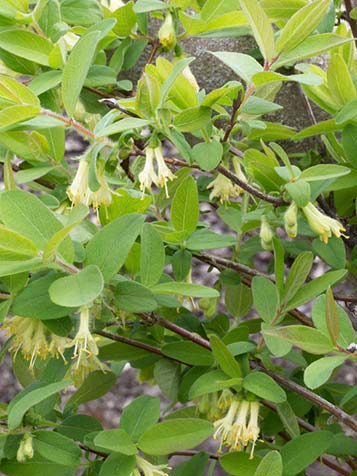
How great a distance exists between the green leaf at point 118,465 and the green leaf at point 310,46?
0.38m

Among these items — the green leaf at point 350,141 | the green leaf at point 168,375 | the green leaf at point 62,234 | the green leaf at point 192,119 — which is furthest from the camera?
the green leaf at point 168,375

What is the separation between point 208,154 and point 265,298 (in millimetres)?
178

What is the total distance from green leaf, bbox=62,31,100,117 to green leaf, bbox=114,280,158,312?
16 cm

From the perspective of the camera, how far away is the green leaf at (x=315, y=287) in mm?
734

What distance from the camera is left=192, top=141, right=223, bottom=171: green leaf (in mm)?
684

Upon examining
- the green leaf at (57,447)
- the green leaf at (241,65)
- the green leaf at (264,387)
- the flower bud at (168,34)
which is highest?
the green leaf at (241,65)

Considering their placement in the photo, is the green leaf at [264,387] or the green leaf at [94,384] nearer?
the green leaf at [264,387]

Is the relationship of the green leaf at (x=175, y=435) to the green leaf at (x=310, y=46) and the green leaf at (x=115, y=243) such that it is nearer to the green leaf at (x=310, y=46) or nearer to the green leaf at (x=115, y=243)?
the green leaf at (x=115, y=243)

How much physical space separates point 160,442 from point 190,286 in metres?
0.14

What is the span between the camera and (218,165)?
732 mm

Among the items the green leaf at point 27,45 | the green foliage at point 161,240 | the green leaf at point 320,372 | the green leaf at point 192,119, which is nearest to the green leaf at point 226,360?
the green foliage at point 161,240

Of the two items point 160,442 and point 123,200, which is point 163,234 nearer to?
point 123,200

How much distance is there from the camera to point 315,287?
752mm

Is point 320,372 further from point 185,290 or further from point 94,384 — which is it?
point 94,384
